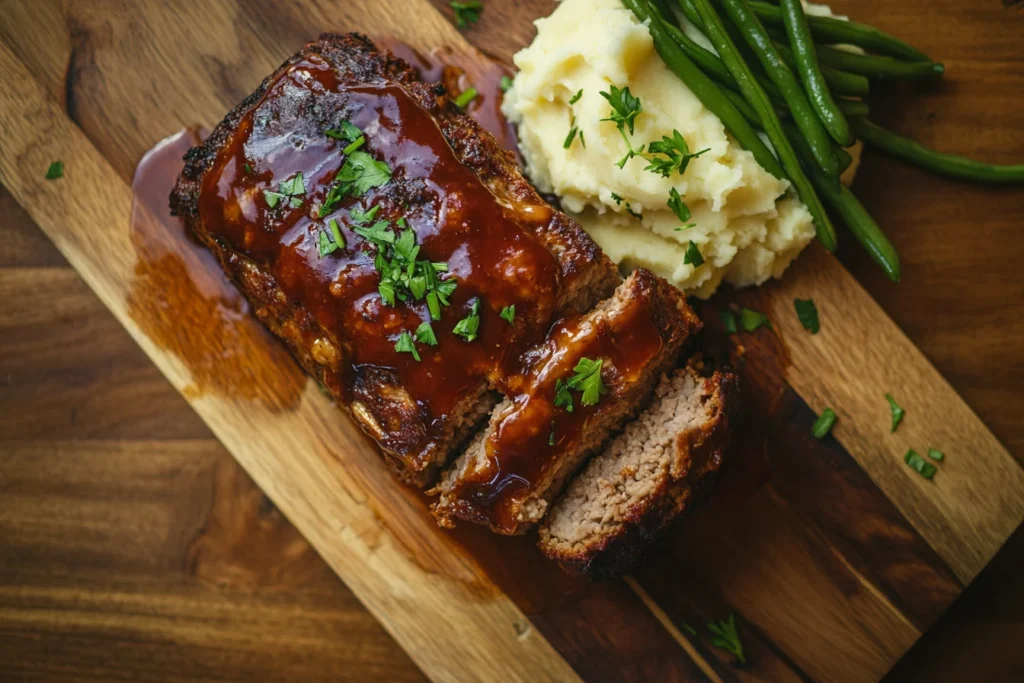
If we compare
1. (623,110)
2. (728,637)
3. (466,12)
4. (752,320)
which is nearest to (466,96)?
(466,12)

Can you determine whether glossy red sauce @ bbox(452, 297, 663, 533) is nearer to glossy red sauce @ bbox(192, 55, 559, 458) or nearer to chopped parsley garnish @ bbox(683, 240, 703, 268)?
glossy red sauce @ bbox(192, 55, 559, 458)

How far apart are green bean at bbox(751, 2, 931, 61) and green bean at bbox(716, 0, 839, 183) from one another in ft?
0.54

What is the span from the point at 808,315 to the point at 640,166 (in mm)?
1406

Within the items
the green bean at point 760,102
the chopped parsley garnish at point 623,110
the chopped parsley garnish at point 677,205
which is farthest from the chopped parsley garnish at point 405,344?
the green bean at point 760,102

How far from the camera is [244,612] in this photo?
4.04 metres

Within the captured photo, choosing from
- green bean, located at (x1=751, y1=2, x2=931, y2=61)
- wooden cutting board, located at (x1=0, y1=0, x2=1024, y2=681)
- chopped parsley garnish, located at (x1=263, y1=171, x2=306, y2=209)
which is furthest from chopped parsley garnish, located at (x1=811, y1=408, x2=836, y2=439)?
chopped parsley garnish, located at (x1=263, y1=171, x2=306, y2=209)

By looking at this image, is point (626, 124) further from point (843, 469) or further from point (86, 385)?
point (86, 385)

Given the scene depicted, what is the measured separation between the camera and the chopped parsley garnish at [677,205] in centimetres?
342

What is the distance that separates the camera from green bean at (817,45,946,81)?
12.6ft

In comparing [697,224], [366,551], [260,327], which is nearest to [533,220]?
[697,224]

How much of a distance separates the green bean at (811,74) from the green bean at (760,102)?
0.17 meters

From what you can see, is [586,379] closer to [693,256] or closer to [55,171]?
[693,256]

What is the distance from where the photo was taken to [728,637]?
388 centimetres

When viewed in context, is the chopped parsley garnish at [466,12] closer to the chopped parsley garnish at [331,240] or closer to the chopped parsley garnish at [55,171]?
the chopped parsley garnish at [331,240]
